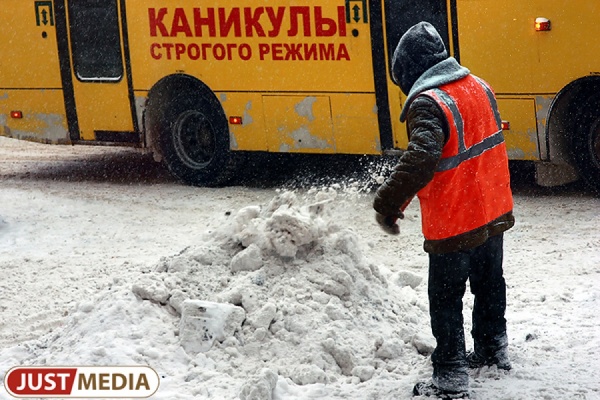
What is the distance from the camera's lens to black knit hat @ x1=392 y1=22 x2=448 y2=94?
5641mm

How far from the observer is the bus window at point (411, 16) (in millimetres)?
10727

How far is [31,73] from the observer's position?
13422mm

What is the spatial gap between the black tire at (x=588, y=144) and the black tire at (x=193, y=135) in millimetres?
3755

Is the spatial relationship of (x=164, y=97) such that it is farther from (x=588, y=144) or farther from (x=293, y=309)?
(x=293, y=309)

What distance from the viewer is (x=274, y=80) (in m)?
11.9

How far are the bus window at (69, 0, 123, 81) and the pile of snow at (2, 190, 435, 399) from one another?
5.90 meters

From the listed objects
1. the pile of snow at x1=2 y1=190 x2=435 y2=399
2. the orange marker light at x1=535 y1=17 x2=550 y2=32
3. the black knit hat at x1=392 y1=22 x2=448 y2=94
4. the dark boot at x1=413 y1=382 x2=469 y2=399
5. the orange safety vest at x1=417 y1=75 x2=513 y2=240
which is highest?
the black knit hat at x1=392 y1=22 x2=448 y2=94

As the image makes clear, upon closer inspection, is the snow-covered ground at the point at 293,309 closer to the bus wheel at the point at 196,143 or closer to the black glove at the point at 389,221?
the black glove at the point at 389,221

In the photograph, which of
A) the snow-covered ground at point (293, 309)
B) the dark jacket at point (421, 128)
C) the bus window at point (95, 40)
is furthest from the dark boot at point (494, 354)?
the bus window at point (95, 40)

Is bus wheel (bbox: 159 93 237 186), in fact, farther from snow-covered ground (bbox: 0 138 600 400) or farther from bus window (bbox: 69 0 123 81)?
snow-covered ground (bbox: 0 138 600 400)

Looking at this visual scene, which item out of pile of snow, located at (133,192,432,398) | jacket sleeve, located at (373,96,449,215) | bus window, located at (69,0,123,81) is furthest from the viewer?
bus window, located at (69,0,123,81)

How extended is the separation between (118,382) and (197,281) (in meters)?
1.07

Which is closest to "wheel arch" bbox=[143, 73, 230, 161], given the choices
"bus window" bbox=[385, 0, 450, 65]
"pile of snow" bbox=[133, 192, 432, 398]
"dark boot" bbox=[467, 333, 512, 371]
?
"bus window" bbox=[385, 0, 450, 65]

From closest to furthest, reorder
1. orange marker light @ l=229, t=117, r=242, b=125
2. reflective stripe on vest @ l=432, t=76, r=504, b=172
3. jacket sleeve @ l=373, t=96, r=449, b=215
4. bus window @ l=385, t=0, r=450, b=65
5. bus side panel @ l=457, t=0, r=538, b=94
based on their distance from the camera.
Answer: jacket sleeve @ l=373, t=96, r=449, b=215, reflective stripe on vest @ l=432, t=76, r=504, b=172, bus side panel @ l=457, t=0, r=538, b=94, bus window @ l=385, t=0, r=450, b=65, orange marker light @ l=229, t=117, r=242, b=125
